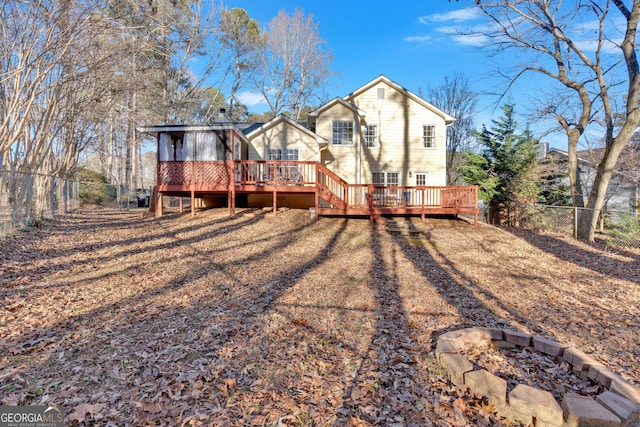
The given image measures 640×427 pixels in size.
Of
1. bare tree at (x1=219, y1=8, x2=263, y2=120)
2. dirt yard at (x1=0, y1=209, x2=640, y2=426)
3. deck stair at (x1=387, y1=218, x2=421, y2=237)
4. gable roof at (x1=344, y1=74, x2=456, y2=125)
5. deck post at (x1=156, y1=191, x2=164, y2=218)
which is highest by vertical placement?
bare tree at (x1=219, y1=8, x2=263, y2=120)

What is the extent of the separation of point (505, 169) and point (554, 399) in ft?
52.4

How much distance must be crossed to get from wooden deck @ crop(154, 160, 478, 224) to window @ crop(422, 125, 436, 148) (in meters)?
4.74

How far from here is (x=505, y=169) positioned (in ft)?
52.3

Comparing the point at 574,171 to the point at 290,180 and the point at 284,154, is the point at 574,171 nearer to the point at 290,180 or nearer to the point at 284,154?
the point at 290,180

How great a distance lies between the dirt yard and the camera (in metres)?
2.59

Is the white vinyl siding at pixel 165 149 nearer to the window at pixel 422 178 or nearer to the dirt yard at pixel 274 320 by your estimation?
the dirt yard at pixel 274 320

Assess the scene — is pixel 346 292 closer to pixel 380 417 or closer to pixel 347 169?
pixel 380 417

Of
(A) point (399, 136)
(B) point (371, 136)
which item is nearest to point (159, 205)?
(B) point (371, 136)

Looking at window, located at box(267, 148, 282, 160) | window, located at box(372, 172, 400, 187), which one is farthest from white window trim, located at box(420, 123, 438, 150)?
window, located at box(267, 148, 282, 160)

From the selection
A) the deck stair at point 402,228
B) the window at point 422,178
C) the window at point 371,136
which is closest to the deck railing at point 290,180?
the deck stair at point 402,228

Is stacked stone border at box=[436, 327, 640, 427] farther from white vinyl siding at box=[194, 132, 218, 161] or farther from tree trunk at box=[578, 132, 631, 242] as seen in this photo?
white vinyl siding at box=[194, 132, 218, 161]

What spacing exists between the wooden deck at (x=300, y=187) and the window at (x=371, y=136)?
4.58 metres

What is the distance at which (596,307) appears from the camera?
15.9 ft

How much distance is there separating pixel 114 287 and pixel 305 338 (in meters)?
3.63
